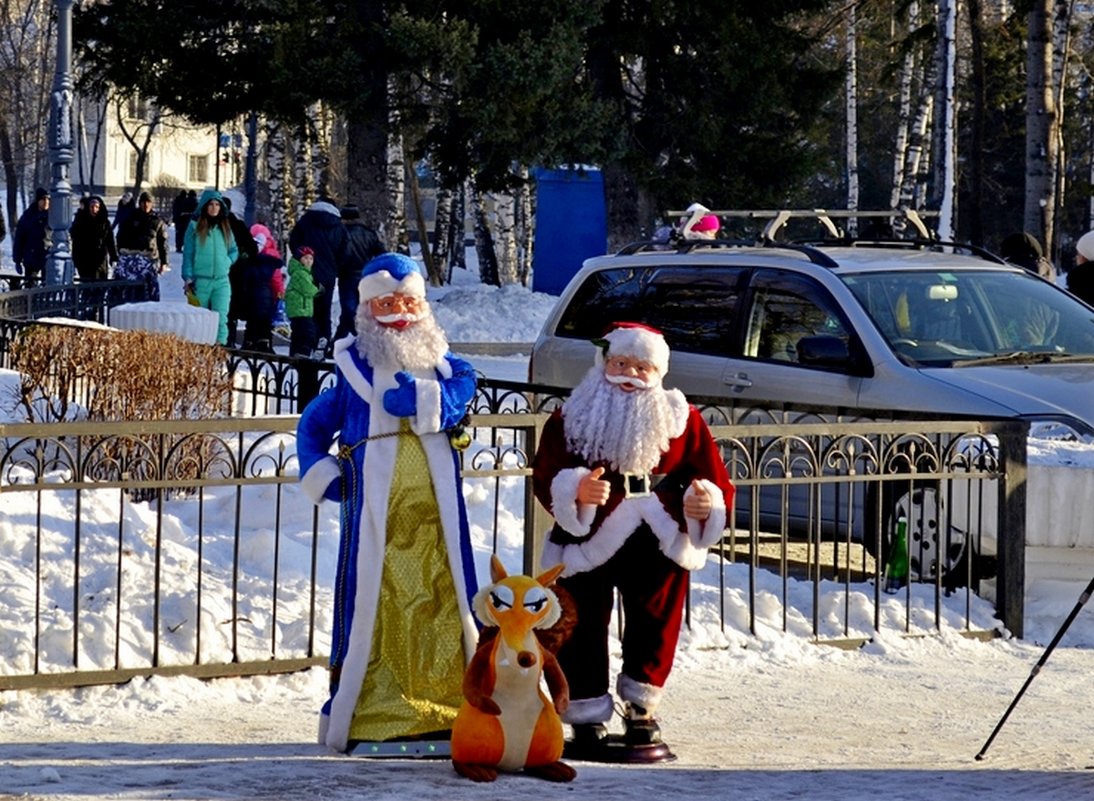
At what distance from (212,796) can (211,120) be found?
2197cm

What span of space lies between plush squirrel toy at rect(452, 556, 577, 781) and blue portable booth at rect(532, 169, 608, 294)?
26.7 metres

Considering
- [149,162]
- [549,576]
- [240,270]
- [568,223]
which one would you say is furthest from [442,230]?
[149,162]

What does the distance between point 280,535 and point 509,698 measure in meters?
3.15

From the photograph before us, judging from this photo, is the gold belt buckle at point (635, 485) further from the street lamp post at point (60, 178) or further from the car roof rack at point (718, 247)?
the street lamp post at point (60, 178)

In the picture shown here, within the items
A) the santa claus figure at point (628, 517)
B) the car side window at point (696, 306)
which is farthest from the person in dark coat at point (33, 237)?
the santa claus figure at point (628, 517)

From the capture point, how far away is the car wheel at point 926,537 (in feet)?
29.1

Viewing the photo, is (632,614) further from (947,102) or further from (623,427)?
(947,102)

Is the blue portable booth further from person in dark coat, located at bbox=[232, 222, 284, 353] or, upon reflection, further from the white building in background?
the white building in background

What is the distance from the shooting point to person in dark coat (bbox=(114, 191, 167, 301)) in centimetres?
2589

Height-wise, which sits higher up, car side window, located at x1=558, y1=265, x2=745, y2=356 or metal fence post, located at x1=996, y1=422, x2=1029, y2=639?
car side window, located at x1=558, y1=265, x2=745, y2=356

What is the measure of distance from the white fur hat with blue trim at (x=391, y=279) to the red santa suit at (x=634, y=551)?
607 mm

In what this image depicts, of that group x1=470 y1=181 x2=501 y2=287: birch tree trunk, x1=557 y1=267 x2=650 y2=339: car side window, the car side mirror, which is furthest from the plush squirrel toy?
x1=470 y1=181 x2=501 y2=287: birch tree trunk

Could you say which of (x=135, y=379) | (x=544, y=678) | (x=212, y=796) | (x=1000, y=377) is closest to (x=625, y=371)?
(x=544, y=678)

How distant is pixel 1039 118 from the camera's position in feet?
79.6
